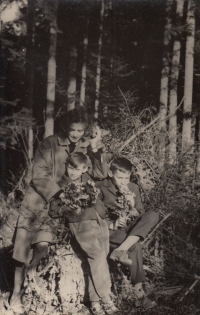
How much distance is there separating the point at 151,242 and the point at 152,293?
3.08 feet

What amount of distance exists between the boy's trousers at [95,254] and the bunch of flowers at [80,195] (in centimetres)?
20

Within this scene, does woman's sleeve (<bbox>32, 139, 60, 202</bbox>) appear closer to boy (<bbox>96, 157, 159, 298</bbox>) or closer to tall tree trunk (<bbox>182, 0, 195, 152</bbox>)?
boy (<bbox>96, 157, 159, 298</bbox>)

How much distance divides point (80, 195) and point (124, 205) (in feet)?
1.91

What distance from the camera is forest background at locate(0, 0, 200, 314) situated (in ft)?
15.6

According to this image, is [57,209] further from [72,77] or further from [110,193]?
[72,77]

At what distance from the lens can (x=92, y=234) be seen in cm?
→ 405

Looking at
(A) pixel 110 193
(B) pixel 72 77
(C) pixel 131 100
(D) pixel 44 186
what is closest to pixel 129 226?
(A) pixel 110 193

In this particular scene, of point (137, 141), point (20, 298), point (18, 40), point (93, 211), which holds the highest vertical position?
point (18, 40)

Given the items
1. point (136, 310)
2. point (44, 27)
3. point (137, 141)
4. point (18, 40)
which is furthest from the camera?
point (44, 27)

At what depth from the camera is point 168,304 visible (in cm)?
410

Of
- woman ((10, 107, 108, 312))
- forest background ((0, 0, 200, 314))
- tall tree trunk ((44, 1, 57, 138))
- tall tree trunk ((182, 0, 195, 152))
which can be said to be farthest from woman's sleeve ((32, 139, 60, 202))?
tall tree trunk ((182, 0, 195, 152))

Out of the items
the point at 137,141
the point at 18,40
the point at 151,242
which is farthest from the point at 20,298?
the point at 18,40

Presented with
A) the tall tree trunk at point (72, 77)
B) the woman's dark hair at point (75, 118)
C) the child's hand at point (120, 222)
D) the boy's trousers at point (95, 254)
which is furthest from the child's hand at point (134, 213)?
the tall tree trunk at point (72, 77)

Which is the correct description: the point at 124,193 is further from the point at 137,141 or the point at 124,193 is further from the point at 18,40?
the point at 18,40
